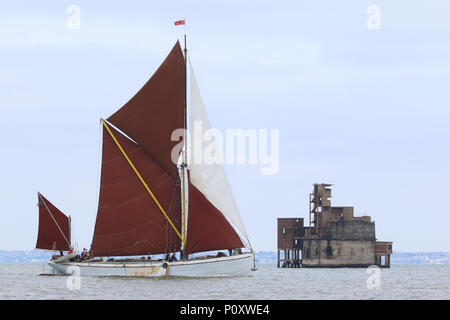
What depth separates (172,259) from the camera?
6638 centimetres

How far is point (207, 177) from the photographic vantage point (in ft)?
215

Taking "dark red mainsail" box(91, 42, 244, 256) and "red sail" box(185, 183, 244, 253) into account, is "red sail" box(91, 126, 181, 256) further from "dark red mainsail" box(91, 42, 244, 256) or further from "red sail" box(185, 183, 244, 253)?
"red sail" box(185, 183, 244, 253)

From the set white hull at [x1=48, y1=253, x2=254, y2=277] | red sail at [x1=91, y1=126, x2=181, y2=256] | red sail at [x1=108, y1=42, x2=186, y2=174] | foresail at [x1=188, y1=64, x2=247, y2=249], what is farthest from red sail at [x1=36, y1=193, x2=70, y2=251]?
foresail at [x1=188, y1=64, x2=247, y2=249]

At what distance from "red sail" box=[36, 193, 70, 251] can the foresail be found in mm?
17214

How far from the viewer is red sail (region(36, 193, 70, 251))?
3054 inches

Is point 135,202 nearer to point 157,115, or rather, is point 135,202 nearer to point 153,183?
point 153,183

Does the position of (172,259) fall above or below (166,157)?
below

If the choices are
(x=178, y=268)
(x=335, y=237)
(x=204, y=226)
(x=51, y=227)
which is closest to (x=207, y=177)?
(x=204, y=226)

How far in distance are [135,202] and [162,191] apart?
2260 mm

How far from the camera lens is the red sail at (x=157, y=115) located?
66438mm
